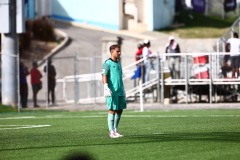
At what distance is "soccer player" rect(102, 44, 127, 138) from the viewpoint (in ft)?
62.5

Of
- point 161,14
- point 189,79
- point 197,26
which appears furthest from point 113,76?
point 197,26

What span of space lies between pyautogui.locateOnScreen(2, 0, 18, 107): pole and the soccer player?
16.3m

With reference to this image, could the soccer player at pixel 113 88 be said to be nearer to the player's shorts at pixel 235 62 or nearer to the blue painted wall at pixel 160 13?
the player's shorts at pixel 235 62

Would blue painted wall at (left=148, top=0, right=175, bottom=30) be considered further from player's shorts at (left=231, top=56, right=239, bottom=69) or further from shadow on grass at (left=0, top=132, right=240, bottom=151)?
shadow on grass at (left=0, top=132, right=240, bottom=151)

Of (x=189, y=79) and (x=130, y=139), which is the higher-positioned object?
(x=189, y=79)

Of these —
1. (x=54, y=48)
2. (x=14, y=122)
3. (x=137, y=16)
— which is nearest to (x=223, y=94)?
(x=14, y=122)

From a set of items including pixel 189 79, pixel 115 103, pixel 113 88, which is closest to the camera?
pixel 115 103

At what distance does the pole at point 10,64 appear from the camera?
3547 cm

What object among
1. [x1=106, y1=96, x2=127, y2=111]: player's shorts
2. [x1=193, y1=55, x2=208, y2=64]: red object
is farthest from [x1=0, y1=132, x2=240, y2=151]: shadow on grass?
[x1=193, y1=55, x2=208, y2=64]: red object

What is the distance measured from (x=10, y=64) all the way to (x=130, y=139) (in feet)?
58.7

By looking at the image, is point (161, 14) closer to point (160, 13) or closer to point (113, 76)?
point (160, 13)

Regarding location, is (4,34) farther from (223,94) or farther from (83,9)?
(83,9)

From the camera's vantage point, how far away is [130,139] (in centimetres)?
1842

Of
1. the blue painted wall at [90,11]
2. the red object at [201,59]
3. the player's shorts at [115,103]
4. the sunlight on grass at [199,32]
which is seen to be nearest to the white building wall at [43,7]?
the blue painted wall at [90,11]
